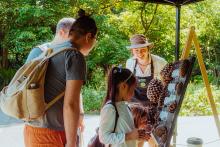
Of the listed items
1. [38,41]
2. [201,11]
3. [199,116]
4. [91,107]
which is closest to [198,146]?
[199,116]

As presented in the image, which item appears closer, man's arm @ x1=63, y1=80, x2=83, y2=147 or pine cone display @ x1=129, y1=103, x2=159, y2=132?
man's arm @ x1=63, y1=80, x2=83, y2=147

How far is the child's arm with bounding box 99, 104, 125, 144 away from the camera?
6.78 ft

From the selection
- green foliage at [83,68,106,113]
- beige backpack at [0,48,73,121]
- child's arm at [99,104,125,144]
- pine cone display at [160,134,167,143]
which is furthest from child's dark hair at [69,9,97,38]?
green foliage at [83,68,106,113]

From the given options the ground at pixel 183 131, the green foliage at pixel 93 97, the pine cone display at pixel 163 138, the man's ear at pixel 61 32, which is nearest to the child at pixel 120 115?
the pine cone display at pixel 163 138

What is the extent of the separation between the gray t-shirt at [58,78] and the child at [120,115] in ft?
1.04

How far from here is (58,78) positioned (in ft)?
6.02

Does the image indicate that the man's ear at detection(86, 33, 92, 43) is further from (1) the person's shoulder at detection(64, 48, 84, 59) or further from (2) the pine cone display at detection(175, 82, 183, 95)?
(2) the pine cone display at detection(175, 82, 183, 95)

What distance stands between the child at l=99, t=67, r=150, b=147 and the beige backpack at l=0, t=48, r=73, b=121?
1.22ft

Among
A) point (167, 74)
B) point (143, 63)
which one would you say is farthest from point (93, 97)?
point (167, 74)

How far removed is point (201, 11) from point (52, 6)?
5.05 m

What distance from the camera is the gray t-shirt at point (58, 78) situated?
179cm

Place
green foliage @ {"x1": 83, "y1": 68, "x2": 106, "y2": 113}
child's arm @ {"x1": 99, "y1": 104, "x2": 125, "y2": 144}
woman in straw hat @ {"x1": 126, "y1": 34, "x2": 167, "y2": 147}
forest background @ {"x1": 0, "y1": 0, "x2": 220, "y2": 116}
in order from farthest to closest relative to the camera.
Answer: forest background @ {"x1": 0, "y1": 0, "x2": 220, "y2": 116} → green foliage @ {"x1": 83, "y1": 68, "x2": 106, "y2": 113} → woman in straw hat @ {"x1": 126, "y1": 34, "x2": 167, "y2": 147} → child's arm @ {"x1": 99, "y1": 104, "x2": 125, "y2": 144}

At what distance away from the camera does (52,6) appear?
31.4ft

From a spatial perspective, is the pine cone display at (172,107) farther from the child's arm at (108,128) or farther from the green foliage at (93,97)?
the green foliage at (93,97)
